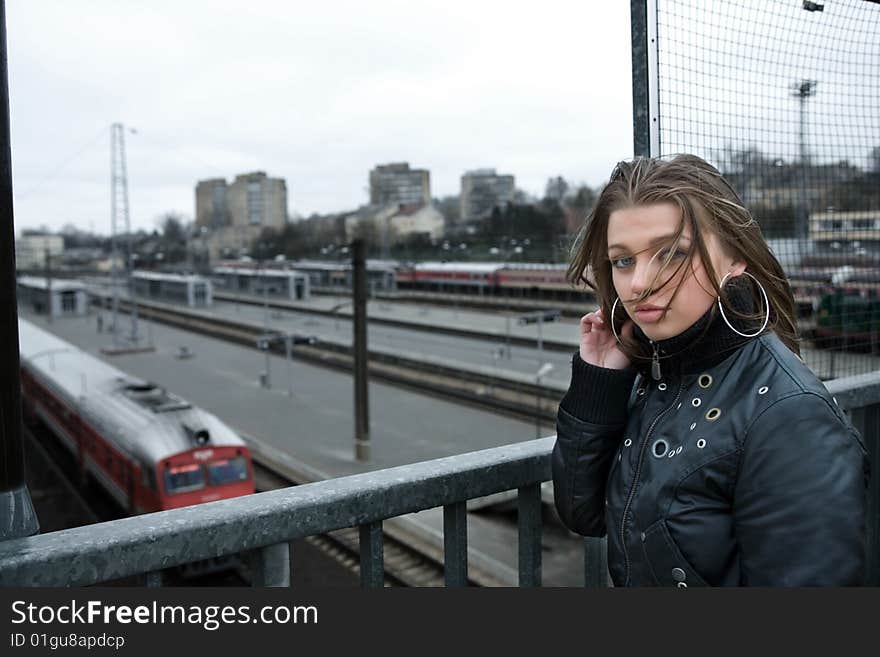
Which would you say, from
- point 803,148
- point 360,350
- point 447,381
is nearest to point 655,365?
point 803,148

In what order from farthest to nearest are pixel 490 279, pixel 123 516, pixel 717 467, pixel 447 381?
1. pixel 490 279
2. pixel 447 381
3. pixel 123 516
4. pixel 717 467

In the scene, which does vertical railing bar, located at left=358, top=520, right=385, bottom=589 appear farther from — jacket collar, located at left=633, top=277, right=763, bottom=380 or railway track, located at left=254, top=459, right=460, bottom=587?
railway track, located at left=254, top=459, right=460, bottom=587

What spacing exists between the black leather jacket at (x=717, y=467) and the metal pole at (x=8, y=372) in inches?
39.1

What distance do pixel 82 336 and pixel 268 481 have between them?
99.0ft

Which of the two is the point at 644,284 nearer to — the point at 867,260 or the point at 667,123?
the point at 667,123

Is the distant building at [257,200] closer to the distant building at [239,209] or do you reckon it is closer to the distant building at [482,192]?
the distant building at [239,209]

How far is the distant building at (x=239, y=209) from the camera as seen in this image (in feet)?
114

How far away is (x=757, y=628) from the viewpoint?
1.30 m

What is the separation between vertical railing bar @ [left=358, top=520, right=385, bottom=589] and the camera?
1.59 m

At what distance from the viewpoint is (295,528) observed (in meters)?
1.46

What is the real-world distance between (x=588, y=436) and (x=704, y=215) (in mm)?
479

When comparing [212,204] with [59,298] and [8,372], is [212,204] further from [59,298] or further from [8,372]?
[8,372]

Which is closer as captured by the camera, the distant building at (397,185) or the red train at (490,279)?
the distant building at (397,185)

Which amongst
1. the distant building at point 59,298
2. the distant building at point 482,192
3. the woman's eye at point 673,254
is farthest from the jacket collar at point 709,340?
the distant building at point 59,298
